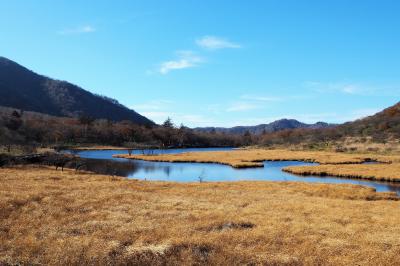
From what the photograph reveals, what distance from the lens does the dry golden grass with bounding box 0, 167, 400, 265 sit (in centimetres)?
1672

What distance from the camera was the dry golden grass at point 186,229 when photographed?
16719 mm

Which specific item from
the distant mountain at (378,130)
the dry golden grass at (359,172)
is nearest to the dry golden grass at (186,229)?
the dry golden grass at (359,172)

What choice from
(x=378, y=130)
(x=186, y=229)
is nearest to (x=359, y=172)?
(x=186, y=229)

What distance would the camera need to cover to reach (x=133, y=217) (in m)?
23.7

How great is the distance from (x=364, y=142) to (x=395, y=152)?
2937 cm

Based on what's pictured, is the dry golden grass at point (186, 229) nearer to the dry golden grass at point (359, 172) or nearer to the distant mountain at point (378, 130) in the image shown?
the dry golden grass at point (359, 172)

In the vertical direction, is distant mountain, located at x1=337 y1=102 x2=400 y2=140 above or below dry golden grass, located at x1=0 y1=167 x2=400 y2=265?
above

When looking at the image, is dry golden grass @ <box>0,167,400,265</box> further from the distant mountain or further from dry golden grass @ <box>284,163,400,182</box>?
the distant mountain

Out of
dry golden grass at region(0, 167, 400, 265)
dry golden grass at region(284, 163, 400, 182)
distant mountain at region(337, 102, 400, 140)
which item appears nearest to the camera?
dry golden grass at region(0, 167, 400, 265)

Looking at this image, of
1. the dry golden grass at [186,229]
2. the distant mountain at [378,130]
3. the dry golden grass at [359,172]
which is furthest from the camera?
the distant mountain at [378,130]

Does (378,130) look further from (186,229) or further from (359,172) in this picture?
(186,229)

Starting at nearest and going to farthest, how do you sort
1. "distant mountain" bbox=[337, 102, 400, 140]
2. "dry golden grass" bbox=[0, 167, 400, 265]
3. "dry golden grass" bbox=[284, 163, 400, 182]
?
"dry golden grass" bbox=[0, 167, 400, 265]
"dry golden grass" bbox=[284, 163, 400, 182]
"distant mountain" bbox=[337, 102, 400, 140]

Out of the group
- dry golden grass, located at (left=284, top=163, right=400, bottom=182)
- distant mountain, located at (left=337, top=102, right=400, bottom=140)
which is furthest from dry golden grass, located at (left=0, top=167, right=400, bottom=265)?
distant mountain, located at (left=337, top=102, right=400, bottom=140)

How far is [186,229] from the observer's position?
20.9 m
